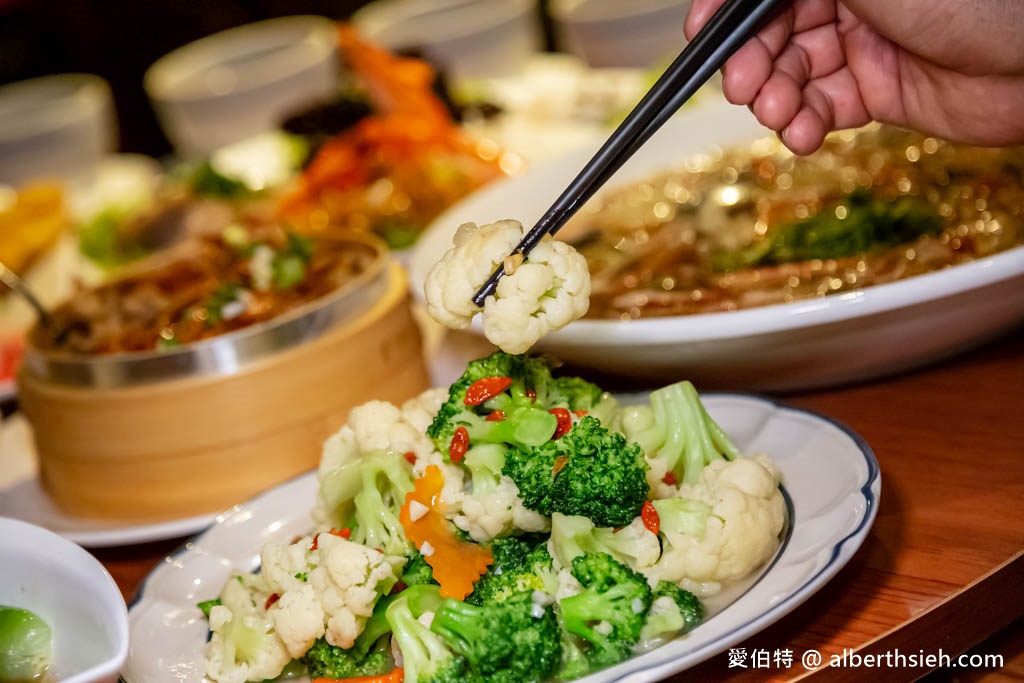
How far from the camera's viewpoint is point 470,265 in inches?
54.2

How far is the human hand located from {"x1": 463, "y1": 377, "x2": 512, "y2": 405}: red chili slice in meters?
0.70

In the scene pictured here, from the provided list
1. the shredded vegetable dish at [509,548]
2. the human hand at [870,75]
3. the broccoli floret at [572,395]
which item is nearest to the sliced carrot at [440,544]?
the shredded vegetable dish at [509,548]

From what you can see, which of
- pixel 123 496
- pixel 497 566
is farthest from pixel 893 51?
pixel 123 496

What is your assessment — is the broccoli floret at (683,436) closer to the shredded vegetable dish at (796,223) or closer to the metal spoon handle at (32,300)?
the shredded vegetable dish at (796,223)

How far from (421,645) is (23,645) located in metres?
0.55

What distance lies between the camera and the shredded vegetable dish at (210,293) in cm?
229

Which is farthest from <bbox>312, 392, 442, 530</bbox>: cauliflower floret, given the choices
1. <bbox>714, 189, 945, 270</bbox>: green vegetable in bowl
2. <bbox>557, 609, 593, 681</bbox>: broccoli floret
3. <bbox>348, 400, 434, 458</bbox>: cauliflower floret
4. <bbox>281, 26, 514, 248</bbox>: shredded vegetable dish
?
<bbox>281, 26, 514, 248</bbox>: shredded vegetable dish

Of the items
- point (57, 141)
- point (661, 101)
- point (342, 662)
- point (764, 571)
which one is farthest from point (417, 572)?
point (57, 141)

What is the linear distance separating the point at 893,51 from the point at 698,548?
1.07 meters

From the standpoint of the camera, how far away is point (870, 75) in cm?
186

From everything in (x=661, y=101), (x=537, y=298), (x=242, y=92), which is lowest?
(x=242, y=92)

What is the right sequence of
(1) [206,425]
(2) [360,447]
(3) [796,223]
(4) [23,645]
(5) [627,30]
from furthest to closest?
(5) [627,30] → (3) [796,223] → (1) [206,425] → (2) [360,447] → (4) [23,645]

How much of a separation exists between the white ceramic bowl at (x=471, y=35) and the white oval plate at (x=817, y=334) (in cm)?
381

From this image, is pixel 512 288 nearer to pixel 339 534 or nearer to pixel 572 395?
pixel 572 395
